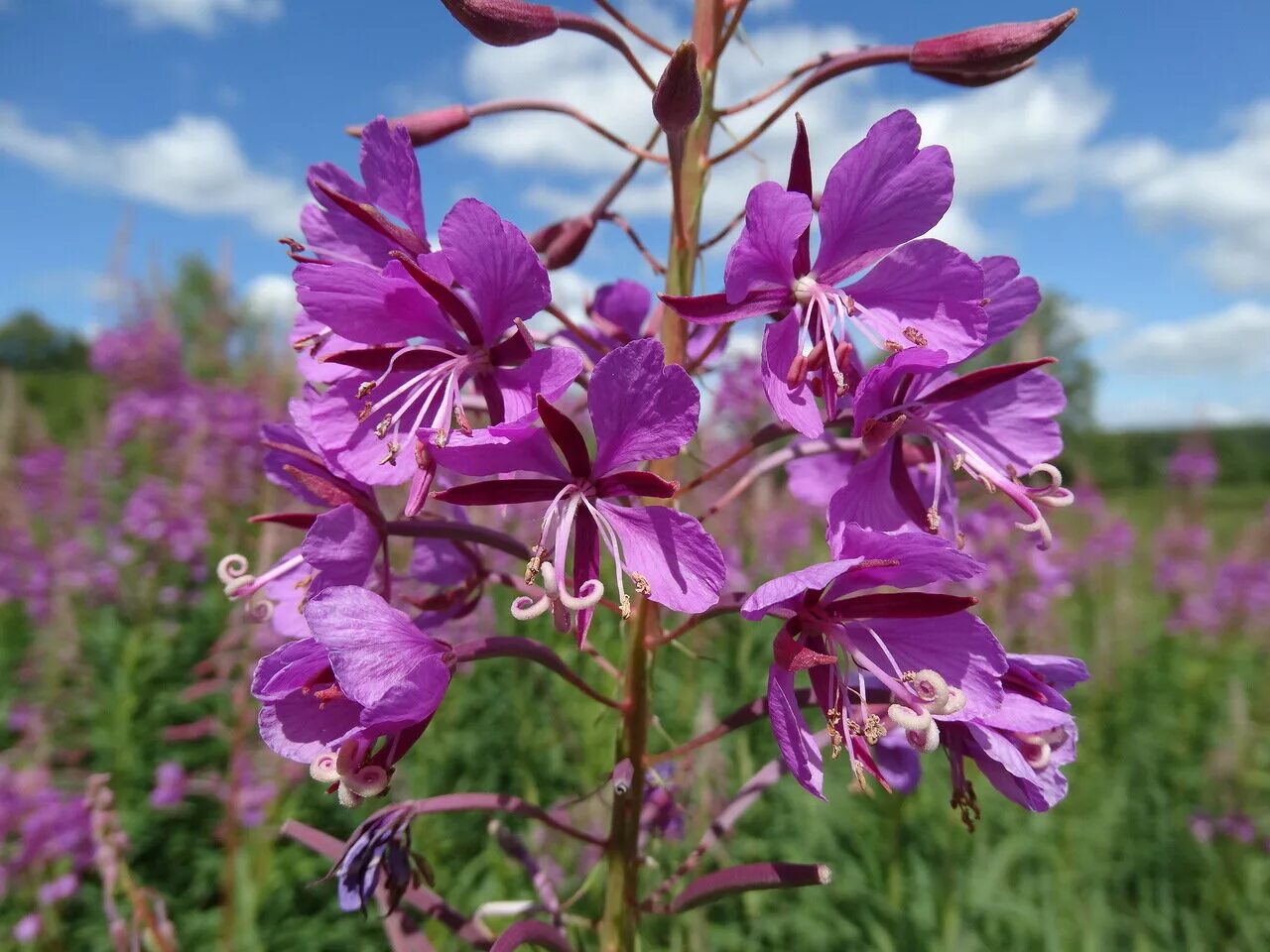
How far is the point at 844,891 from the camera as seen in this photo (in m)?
3.34

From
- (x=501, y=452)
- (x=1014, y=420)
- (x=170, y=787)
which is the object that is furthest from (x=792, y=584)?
(x=170, y=787)

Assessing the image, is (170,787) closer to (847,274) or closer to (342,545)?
(342,545)

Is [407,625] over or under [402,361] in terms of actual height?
under

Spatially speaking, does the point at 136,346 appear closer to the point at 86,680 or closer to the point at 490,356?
the point at 86,680

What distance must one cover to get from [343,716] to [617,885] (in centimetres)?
69

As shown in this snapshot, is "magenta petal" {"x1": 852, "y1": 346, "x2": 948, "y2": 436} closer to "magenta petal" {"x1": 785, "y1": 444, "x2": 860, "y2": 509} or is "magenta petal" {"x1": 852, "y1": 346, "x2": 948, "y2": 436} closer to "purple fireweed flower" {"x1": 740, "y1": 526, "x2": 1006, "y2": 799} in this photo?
"purple fireweed flower" {"x1": 740, "y1": 526, "x2": 1006, "y2": 799}

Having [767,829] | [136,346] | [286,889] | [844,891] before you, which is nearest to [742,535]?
[767,829]

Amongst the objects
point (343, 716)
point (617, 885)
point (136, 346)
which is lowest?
point (617, 885)

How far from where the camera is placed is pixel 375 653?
115cm

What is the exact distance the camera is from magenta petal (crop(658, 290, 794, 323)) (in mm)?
1290

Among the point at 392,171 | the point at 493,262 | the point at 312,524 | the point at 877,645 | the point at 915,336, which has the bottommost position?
the point at 877,645

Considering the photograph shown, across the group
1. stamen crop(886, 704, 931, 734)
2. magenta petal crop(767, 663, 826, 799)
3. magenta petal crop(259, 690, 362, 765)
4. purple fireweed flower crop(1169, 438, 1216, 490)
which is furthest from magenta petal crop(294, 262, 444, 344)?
purple fireweed flower crop(1169, 438, 1216, 490)

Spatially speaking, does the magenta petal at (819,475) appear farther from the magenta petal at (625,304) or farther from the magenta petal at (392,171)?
the magenta petal at (392,171)

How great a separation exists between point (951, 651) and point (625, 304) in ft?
3.40
